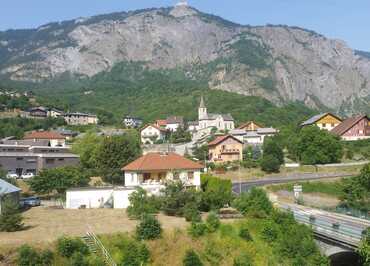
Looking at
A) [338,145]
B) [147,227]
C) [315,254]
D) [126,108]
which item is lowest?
[315,254]

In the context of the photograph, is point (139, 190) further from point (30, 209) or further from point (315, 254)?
point (315, 254)

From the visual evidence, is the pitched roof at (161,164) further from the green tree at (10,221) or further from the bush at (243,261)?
the bush at (243,261)

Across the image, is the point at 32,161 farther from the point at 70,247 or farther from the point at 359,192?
the point at 359,192

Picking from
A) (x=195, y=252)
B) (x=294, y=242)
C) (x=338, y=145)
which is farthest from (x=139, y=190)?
(x=338, y=145)

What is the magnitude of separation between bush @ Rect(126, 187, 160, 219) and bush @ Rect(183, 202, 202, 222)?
3184 mm

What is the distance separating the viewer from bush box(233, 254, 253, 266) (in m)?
26.7

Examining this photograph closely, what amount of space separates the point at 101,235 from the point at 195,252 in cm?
564

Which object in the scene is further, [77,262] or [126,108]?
[126,108]

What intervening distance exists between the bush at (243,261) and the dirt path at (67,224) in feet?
16.2

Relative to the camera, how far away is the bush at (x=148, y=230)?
1102 inches

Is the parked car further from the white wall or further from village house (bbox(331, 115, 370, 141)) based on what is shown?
village house (bbox(331, 115, 370, 141))

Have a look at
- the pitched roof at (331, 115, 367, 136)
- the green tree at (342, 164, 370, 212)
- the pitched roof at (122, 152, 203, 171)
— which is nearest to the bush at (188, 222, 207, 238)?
the pitched roof at (122, 152, 203, 171)

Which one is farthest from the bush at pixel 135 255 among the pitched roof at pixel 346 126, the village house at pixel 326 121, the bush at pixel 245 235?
the village house at pixel 326 121

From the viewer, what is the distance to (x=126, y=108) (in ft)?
490
